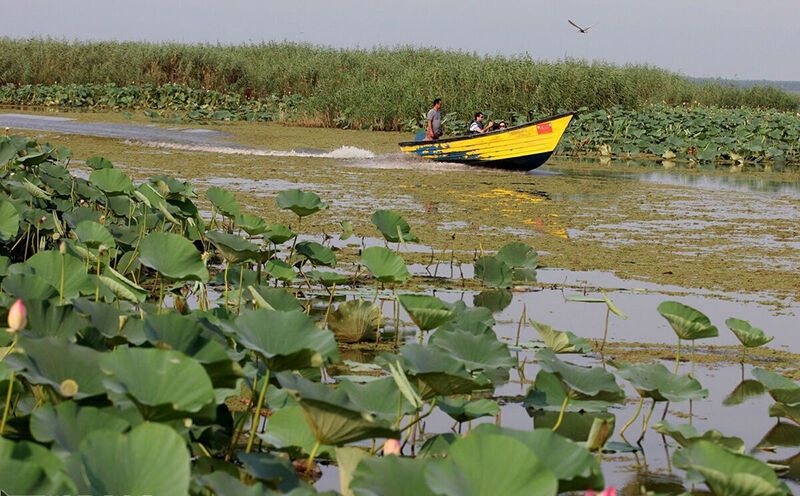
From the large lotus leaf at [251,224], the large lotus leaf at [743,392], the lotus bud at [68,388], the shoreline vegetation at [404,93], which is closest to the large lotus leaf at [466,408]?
the lotus bud at [68,388]

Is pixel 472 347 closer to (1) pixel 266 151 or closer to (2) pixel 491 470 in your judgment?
(2) pixel 491 470

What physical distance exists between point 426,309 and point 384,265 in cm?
82

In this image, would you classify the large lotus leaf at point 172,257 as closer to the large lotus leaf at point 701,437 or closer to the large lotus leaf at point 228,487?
the large lotus leaf at point 701,437

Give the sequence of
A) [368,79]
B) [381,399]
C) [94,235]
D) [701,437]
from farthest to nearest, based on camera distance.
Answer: [368,79]
[94,235]
[701,437]
[381,399]

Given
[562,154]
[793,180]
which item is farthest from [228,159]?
[793,180]

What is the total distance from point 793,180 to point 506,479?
47.2ft

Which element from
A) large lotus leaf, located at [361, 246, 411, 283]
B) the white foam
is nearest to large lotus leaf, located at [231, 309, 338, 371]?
large lotus leaf, located at [361, 246, 411, 283]

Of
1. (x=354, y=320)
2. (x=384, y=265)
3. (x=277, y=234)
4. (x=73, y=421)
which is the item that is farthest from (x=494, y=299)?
(x=73, y=421)

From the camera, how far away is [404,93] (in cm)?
2184

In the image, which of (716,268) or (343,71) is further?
(343,71)

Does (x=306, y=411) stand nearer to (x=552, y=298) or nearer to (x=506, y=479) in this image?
(x=506, y=479)

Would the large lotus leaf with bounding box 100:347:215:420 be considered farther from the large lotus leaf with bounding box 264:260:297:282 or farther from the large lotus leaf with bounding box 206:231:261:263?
the large lotus leaf with bounding box 264:260:297:282

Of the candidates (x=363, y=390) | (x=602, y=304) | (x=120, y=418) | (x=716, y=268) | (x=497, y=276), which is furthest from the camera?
(x=716, y=268)

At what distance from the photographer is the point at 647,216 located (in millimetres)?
10422
